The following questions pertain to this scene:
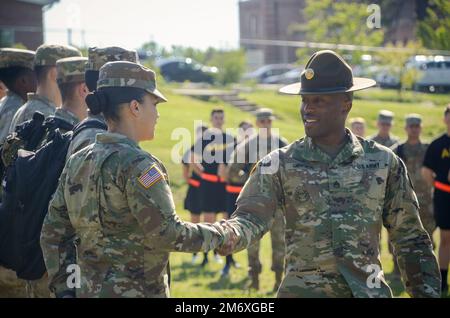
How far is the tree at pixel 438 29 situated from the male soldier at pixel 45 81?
15442mm

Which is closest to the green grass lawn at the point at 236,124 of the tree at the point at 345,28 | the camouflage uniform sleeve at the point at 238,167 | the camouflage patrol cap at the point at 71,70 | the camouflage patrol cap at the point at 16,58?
the camouflage uniform sleeve at the point at 238,167

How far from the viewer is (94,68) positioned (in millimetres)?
4996

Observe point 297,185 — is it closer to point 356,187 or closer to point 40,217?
point 356,187

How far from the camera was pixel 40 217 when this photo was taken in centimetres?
485

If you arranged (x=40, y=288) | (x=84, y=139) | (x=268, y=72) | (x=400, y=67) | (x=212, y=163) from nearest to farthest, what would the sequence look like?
(x=84, y=139)
(x=40, y=288)
(x=212, y=163)
(x=400, y=67)
(x=268, y=72)

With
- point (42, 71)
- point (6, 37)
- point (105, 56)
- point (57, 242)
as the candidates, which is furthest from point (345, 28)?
point (57, 242)

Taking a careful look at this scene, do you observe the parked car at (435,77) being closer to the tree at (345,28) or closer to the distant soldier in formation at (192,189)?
the tree at (345,28)

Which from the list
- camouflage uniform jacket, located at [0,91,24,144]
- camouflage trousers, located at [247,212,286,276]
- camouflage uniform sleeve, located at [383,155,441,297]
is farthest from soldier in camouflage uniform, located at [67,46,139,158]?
camouflage trousers, located at [247,212,286,276]

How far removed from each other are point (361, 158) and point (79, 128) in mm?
1710

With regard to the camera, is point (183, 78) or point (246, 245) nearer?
point (246, 245)

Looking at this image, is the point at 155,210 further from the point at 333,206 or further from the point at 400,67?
the point at 400,67

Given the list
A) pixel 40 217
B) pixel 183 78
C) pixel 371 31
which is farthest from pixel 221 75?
pixel 40 217

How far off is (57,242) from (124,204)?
2.04ft

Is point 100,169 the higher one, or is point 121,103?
point 121,103
